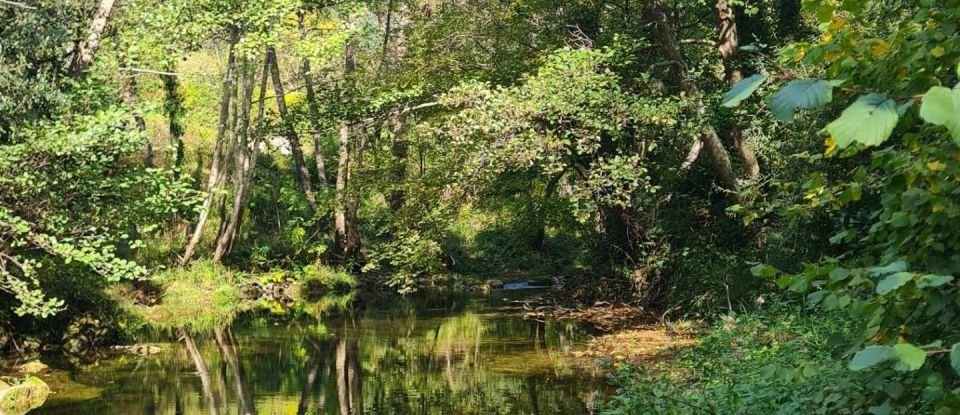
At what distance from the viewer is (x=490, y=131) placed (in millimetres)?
11359

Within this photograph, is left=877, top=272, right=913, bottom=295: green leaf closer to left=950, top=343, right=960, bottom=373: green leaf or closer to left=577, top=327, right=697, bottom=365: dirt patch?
left=950, top=343, right=960, bottom=373: green leaf

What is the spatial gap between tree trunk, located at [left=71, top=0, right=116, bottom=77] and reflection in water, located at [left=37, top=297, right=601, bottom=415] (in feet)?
13.1

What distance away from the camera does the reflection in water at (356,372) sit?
9.28m

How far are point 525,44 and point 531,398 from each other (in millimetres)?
6514

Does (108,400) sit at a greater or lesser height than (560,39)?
lesser

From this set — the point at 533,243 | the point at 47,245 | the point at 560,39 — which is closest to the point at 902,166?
the point at 47,245

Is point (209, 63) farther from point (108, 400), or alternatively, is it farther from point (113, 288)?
point (108, 400)

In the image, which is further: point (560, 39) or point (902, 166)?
point (560, 39)

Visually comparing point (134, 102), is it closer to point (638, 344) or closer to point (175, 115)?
point (638, 344)

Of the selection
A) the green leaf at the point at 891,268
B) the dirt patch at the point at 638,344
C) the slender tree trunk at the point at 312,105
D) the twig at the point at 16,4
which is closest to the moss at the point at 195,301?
the slender tree trunk at the point at 312,105

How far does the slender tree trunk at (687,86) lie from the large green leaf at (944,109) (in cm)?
1002

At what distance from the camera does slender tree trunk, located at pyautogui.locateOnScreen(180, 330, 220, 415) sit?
9.49m

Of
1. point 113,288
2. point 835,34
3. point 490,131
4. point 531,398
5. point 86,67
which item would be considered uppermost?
point 86,67

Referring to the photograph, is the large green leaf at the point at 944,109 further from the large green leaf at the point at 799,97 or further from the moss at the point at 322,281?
the moss at the point at 322,281
